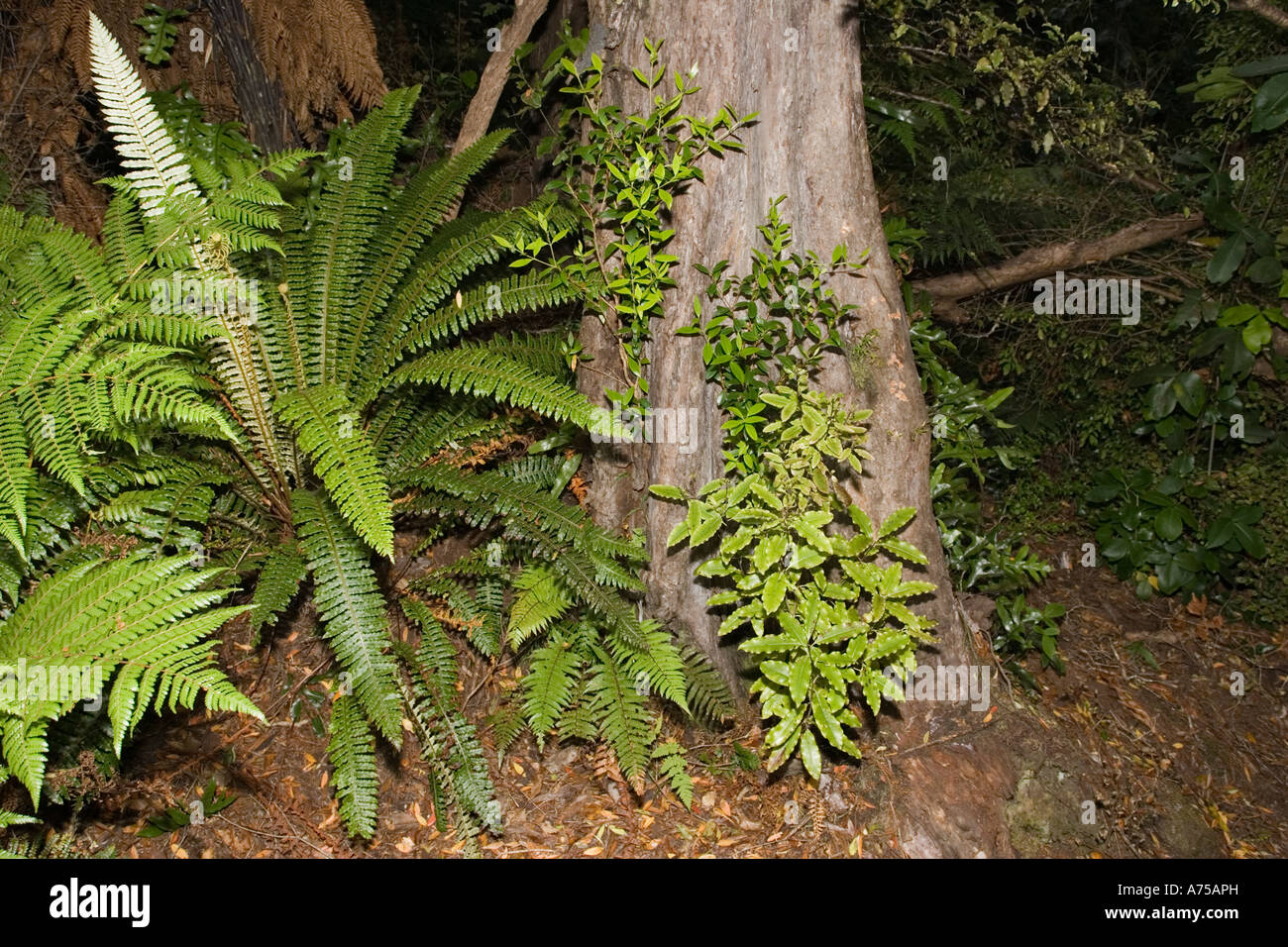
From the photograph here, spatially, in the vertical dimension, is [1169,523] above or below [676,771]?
above

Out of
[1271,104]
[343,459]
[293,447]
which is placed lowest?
[343,459]

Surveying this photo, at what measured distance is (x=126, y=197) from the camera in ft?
9.95

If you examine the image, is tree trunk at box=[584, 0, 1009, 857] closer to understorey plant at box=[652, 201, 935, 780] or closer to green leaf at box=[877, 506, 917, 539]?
understorey plant at box=[652, 201, 935, 780]

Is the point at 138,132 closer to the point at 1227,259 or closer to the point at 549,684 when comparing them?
the point at 549,684

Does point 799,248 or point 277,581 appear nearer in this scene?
point 277,581

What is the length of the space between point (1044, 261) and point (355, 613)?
3.87 meters

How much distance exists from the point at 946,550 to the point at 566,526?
1775 mm

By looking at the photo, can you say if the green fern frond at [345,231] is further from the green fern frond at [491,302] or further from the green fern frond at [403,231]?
the green fern frond at [491,302]

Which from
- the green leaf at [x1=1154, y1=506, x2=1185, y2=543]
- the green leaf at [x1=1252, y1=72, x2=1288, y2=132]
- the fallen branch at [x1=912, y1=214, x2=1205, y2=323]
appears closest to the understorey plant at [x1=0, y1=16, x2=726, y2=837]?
the fallen branch at [x1=912, y1=214, x2=1205, y2=323]

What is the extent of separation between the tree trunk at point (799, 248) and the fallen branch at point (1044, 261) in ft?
4.93

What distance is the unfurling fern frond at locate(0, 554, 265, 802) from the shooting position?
219cm

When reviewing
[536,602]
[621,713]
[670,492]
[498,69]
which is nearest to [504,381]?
[670,492]

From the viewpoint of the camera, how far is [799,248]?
3.10 m

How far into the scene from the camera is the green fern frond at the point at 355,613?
9.00 feet
